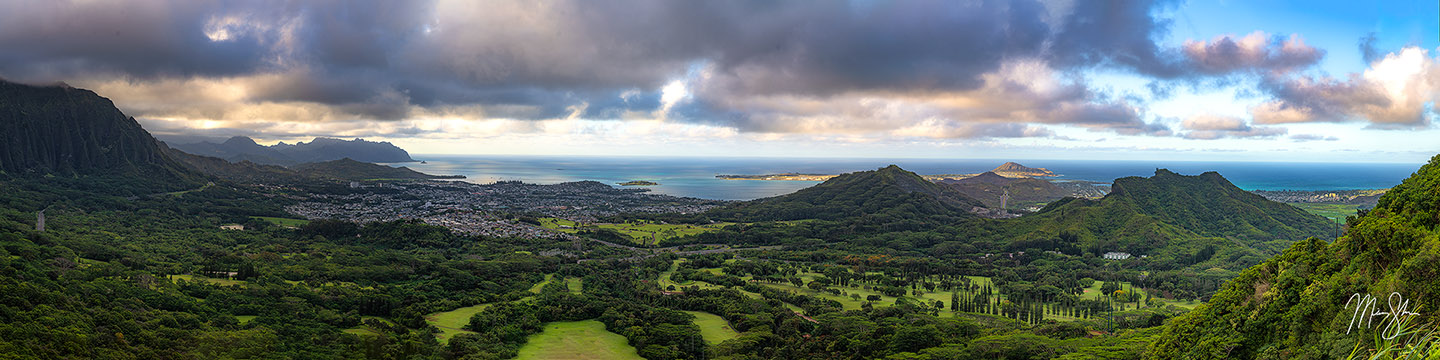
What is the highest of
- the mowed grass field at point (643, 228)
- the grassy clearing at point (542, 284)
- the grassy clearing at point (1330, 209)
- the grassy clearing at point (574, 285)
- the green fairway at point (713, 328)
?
the grassy clearing at point (1330, 209)

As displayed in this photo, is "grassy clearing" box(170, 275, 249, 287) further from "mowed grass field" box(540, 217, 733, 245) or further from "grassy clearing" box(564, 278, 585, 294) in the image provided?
"mowed grass field" box(540, 217, 733, 245)

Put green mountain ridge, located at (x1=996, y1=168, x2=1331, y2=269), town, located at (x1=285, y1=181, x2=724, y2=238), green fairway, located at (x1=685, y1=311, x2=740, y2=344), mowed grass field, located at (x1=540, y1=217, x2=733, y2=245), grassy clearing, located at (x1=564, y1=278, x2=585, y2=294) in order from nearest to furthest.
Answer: green fairway, located at (x1=685, y1=311, x2=740, y2=344) < grassy clearing, located at (x1=564, y1=278, x2=585, y2=294) < green mountain ridge, located at (x1=996, y1=168, x2=1331, y2=269) < mowed grass field, located at (x1=540, y1=217, x2=733, y2=245) < town, located at (x1=285, y1=181, x2=724, y2=238)

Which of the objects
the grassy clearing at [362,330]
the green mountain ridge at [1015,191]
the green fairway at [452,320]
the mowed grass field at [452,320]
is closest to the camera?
the grassy clearing at [362,330]

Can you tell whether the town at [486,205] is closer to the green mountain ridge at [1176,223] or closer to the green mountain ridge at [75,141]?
the green mountain ridge at [75,141]

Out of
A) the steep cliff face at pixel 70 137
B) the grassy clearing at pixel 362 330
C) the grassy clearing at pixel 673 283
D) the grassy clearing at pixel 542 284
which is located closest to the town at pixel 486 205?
the grassy clearing at pixel 542 284

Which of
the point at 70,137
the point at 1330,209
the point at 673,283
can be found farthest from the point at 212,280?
the point at 1330,209

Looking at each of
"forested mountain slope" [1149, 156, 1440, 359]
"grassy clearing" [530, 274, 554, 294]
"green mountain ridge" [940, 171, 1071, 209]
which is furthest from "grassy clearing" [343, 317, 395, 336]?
"green mountain ridge" [940, 171, 1071, 209]

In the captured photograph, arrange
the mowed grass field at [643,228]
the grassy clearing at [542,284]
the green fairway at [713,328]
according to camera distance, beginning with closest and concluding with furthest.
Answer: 1. the green fairway at [713,328]
2. the grassy clearing at [542,284]
3. the mowed grass field at [643,228]
